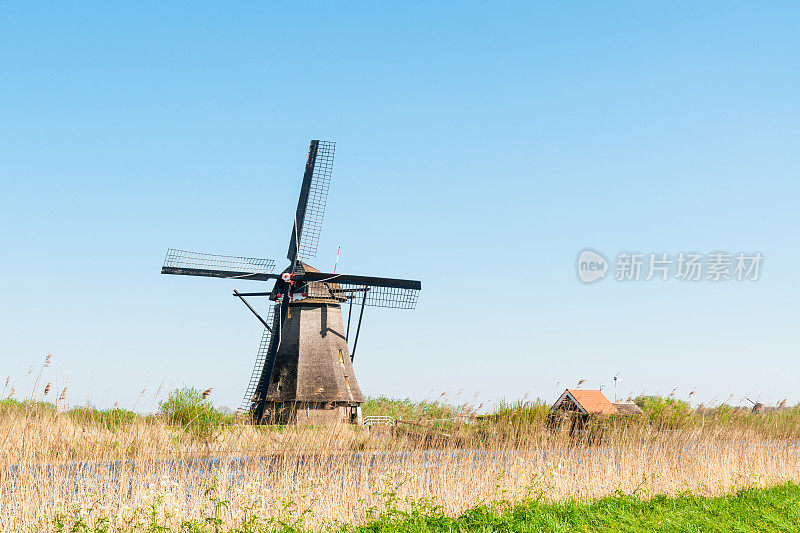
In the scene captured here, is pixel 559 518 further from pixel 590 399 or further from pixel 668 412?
pixel 590 399

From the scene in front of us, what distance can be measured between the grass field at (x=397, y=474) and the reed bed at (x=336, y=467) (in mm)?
33

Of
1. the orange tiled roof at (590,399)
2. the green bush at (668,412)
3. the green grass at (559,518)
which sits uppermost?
the green bush at (668,412)

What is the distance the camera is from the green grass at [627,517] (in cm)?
895

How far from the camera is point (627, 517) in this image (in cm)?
1019

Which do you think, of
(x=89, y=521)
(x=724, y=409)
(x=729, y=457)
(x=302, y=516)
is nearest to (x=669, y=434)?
(x=729, y=457)

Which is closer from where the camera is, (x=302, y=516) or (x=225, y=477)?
(x=302, y=516)

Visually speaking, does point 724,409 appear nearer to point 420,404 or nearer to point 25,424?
point 420,404

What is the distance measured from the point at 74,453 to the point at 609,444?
33.7ft

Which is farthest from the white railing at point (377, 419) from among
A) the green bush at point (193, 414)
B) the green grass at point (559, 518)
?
the green grass at point (559, 518)

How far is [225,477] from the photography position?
9.91 metres

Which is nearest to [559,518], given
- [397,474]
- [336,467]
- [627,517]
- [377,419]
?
[627,517]

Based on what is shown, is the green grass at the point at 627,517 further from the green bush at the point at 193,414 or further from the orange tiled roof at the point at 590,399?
the orange tiled roof at the point at 590,399

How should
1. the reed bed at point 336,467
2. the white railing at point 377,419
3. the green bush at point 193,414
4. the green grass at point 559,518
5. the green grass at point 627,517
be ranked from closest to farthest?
the green grass at point 559,518
the reed bed at point 336,467
the green grass at point 627,517
the green bush at point 193,414
the white railing at point 377,419

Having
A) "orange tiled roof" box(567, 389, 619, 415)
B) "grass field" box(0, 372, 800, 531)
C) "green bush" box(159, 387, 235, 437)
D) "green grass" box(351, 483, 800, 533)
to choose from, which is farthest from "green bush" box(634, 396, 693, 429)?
"orange tiled roof" box(567, 389, 619, 415)
